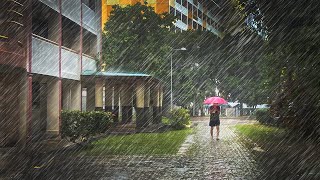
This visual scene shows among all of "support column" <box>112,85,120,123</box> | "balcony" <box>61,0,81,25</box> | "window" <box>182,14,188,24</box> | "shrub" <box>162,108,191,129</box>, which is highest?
"window" <box>182,14,188,24</box>

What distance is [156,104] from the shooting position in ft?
112

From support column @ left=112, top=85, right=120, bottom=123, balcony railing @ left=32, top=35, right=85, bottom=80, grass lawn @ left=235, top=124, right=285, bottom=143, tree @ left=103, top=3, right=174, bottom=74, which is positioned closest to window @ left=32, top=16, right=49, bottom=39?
balcony railing @ left=32, top=35, right=85, bottom=80

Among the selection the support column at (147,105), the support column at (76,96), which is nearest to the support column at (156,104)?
the support column at (147,105)

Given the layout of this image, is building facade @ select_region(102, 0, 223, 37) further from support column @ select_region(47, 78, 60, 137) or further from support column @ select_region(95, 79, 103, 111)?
support column @ select_region(47, 78, 60, 137)

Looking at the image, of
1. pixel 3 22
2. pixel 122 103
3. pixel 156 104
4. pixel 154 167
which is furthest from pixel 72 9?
pixel 156 104

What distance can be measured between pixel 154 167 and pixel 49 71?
8808mm

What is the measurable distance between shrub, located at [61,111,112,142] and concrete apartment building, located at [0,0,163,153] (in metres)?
1.27

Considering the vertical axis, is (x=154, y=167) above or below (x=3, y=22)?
below

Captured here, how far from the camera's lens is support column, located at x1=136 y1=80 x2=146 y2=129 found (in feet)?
88.9

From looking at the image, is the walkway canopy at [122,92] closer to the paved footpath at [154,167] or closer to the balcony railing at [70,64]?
the balcony railing at [70,64]

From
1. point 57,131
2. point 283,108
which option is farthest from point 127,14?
point 283,108

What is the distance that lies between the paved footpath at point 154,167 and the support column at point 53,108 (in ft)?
23.1

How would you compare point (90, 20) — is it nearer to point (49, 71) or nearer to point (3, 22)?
point (49, 71)

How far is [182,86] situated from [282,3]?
45.6 m
